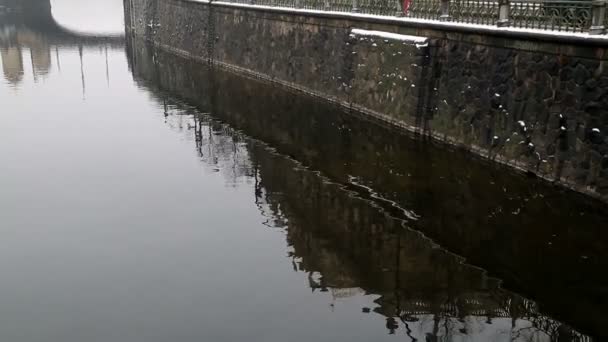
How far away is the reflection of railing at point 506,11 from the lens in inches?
442

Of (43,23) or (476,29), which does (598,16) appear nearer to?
(476,29)

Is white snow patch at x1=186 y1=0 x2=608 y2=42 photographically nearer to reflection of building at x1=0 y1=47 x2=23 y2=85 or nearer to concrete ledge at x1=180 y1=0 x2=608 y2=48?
concrete ledge at x1=180 y1=0 x2=608 y2=48

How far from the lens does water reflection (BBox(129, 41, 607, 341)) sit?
26.6ft

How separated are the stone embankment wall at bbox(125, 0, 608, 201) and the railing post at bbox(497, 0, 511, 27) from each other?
297 millimetres

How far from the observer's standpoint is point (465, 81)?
48.7 feet

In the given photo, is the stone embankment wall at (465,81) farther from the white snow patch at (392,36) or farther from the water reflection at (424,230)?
the water reflection at (424,230)

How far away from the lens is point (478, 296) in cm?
857

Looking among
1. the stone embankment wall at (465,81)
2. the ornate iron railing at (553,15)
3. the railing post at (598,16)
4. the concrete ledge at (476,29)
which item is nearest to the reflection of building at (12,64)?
the stone embankment wall at (465,81)

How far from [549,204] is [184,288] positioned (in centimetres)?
686

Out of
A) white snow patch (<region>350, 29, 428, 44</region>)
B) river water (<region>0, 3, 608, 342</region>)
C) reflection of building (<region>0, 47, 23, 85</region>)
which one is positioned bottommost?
river water (<region>0, 3, 608, 342</region>)

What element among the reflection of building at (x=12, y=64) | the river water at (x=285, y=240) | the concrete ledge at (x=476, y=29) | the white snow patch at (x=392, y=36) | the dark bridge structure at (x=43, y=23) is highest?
the concrete ledge at (x=476, y=29)

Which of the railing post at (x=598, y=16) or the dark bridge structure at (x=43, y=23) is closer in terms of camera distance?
the railing post at (x=598, y=16)

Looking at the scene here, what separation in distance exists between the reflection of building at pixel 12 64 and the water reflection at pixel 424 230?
17534mm

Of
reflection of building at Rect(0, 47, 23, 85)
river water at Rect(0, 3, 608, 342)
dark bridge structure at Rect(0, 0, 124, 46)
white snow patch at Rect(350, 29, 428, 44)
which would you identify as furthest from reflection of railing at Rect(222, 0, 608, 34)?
dark bridge structure at Rect(0, 0, 124, 46)
